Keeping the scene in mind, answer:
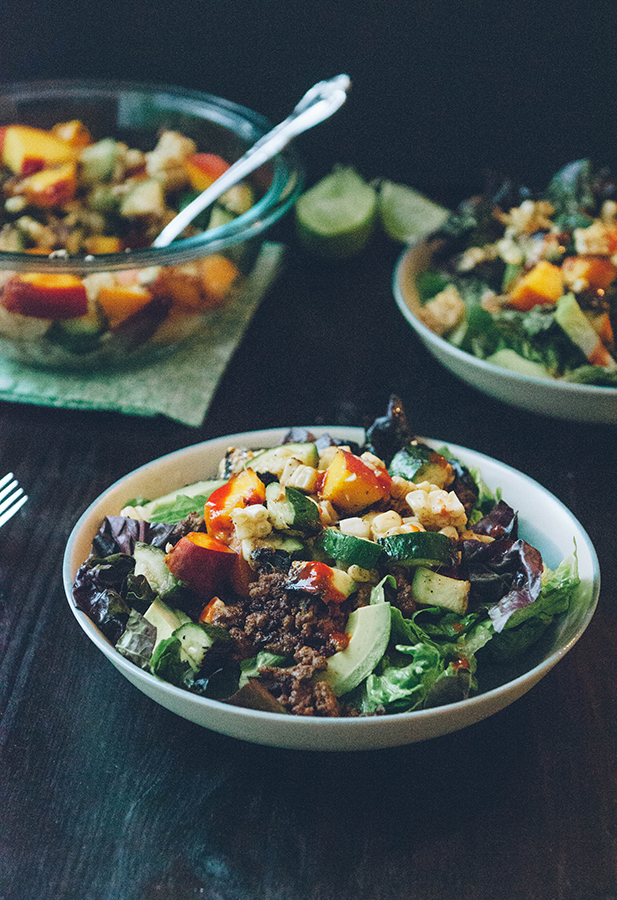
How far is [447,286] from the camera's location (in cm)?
206

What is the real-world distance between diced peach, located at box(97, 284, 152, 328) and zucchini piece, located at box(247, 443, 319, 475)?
1.94ft

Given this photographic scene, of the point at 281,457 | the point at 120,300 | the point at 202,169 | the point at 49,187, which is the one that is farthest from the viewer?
the point at 202,169

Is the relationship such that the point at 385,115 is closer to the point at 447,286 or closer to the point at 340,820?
the point at 447,286

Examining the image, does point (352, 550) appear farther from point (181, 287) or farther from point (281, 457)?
point (181, 287)

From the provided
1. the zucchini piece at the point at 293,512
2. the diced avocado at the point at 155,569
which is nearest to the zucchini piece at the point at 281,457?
the zucchini piece at the point at 293,512

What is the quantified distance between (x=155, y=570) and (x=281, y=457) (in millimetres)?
286

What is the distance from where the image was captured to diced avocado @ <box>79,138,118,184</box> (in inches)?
83.2

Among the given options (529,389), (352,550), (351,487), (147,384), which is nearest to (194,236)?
(147,384)

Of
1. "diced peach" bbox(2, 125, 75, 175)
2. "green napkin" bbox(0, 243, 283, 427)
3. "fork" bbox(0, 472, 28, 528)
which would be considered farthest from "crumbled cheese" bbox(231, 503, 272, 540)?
"diced peach" bbox(2, 125, 75, 175)

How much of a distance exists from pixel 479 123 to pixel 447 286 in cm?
97

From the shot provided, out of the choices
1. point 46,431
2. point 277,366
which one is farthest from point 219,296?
point 46,431

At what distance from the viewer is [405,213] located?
248 centimetres

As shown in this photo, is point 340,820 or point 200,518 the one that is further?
point 200,518

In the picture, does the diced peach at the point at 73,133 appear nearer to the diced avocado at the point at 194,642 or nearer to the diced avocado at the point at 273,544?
the diced avocado at the point at 273,544
